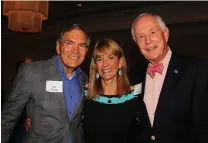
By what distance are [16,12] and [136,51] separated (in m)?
4.45

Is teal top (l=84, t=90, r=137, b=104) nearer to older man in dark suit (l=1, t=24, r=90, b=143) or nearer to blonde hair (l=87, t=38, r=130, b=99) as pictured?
blonde hair (l=87, t=38, r=130, b=99)

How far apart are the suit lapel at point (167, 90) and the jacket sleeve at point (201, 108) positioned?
0.59 ft

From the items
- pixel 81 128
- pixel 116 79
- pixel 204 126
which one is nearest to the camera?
pixel 204 126

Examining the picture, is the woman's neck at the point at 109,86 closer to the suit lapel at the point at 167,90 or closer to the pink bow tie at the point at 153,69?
the pink bow tie at the point at 153,69

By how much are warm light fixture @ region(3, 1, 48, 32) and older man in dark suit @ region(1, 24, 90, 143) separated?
106 inches

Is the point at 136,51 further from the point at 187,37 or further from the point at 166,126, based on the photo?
the point at 166,126

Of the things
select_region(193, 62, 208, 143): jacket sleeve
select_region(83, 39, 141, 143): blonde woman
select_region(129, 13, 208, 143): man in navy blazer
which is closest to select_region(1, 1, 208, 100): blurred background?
select_region(83, 39, 141, 143): blonde woman

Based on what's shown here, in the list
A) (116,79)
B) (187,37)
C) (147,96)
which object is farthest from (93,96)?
(187,37)

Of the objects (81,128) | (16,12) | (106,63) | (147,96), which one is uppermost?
(16,12)

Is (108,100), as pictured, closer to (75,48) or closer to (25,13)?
(75,48)

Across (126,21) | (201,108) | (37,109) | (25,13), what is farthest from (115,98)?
(126,21)

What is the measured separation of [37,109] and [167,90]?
1.02m

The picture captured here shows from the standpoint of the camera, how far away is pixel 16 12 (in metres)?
5.47

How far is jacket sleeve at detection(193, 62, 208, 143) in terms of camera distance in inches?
74.1
